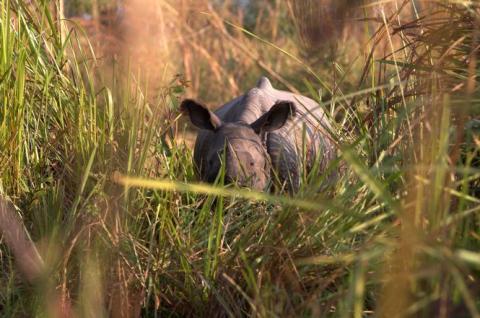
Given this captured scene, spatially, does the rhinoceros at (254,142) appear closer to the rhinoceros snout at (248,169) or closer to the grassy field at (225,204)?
the rhinoceros snout at (248,169)

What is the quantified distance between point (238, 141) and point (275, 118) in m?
0.26

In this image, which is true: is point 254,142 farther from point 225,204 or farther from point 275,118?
point 225,204

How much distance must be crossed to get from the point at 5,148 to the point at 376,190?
6.27 feet

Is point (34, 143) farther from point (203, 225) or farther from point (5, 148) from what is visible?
point (203, 225)

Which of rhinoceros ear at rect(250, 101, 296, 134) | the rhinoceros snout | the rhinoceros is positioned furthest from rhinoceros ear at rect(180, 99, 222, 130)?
the rhinoceros snout

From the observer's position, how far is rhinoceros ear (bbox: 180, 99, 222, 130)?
17.2 ft

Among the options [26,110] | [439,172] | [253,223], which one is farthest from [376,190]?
[26,110]

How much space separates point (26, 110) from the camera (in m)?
3.87

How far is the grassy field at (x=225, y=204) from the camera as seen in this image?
2.38m

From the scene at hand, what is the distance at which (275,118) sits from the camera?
533 centimetres

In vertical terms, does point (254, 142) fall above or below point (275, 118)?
below

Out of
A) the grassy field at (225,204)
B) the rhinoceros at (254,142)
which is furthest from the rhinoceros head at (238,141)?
the grassy field at (225,204)

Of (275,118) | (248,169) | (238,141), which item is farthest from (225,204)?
(275,118)

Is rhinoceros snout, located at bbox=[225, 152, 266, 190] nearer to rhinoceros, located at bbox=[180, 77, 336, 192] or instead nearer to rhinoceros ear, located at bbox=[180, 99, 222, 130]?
rhinoceros, located at bbox=[180, 77, 336, 192]
